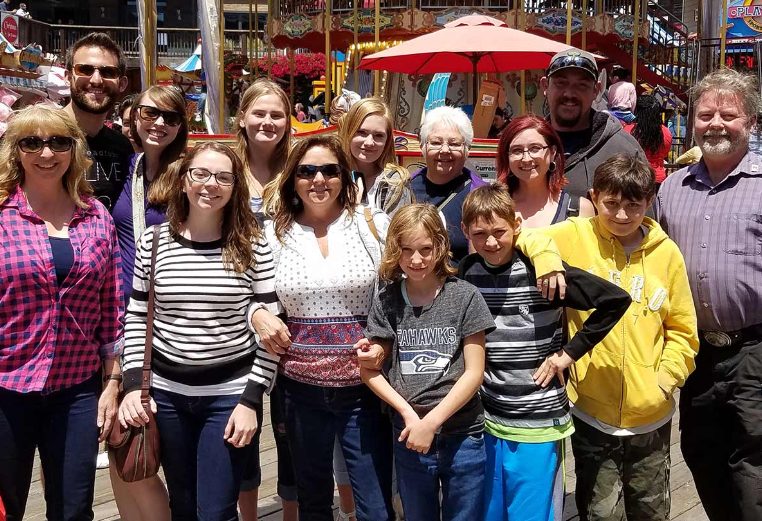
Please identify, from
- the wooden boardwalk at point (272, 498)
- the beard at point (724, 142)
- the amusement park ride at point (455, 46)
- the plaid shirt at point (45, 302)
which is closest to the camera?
the plaid shirt at point (45, 302)

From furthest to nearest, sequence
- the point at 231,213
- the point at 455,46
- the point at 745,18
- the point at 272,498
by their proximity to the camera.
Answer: the point at 745,18 → the point at 455,46 → the point at 272,498 → the point at 231,213

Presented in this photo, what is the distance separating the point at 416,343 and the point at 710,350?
1421mm

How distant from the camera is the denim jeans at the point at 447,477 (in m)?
2.87

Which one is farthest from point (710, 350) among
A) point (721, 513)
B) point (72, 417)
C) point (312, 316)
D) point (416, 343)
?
point (72, 417)

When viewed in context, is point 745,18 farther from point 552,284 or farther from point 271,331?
point 271,331

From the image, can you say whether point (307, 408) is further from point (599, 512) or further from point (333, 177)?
point (599, 512)

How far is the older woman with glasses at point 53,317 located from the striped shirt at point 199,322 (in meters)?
0.16

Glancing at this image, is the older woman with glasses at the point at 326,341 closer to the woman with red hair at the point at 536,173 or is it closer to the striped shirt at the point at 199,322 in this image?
the striped shirt at the point at 199,322

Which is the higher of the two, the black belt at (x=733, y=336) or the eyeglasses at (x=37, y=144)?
the eyeglasses at (x=37, y=144)

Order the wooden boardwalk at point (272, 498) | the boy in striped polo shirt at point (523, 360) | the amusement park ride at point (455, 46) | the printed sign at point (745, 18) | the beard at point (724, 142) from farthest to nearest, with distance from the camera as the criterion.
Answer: the printed sign at point (745, 18) → the amusement park ride at point (455, 46) → the wooden boardwalk at point (272, 498) → the beard at point (724, 142) → the boy in striped polo shirt at point (523, 360)

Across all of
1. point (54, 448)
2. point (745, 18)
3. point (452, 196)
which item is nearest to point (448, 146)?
point (452, 196)

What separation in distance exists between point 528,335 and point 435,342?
0.37 meters

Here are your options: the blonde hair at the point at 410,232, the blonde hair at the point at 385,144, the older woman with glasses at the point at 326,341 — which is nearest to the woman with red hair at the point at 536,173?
the blonde hair at the point at 385,144

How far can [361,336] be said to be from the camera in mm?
3027
